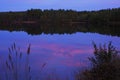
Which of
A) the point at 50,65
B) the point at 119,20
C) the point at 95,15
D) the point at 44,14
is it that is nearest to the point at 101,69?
the point at 50,65

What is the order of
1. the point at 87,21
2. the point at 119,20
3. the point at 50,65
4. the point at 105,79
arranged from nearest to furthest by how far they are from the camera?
the point at 105,79 < the point at 50,65 < the point at 119,20 < the point at 87,21

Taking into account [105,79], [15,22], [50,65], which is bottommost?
[15,22]

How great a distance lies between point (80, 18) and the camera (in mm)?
92250

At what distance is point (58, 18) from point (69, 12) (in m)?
8.20

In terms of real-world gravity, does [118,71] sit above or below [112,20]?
above

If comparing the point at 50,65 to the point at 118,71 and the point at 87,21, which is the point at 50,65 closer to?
the point at 118,71

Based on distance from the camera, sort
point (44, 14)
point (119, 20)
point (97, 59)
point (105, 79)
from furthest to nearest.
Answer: point (44, 14) < point (119, 20) < point (97, 59) < point (105, 79)

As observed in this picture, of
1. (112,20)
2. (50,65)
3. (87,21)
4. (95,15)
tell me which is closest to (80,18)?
(87,21)

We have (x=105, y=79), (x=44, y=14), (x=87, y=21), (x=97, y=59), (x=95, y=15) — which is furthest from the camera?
(x=44, y=14)

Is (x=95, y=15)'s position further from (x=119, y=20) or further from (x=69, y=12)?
(x=69, y=12)

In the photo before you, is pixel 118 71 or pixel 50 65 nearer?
pixel 118 71

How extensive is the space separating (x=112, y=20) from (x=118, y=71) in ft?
229

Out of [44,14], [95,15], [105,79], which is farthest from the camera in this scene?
[44,14]

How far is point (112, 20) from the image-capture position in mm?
75562
